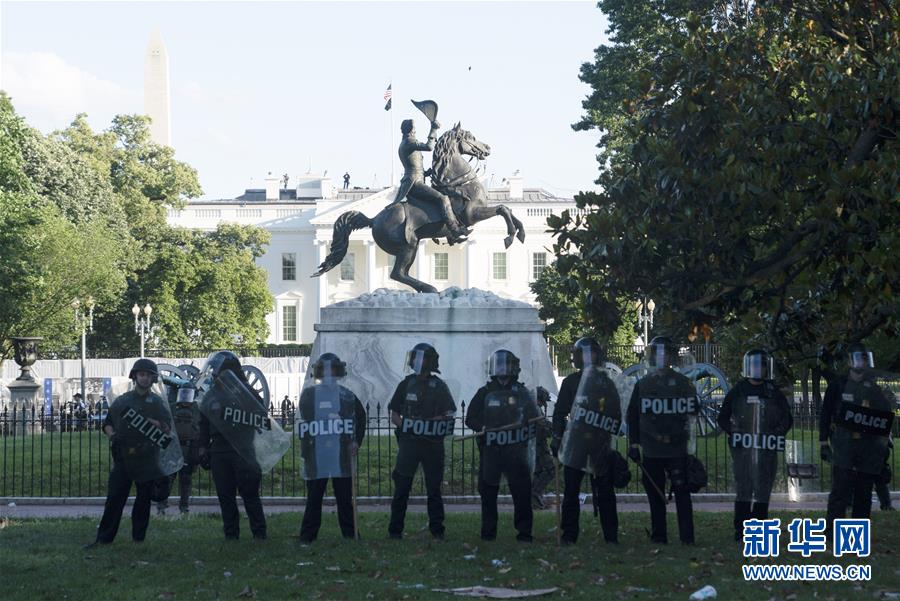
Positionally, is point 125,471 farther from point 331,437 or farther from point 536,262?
point 536,262

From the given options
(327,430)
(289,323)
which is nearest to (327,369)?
(327,430)

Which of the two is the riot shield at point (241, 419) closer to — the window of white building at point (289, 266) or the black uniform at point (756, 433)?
the black uniform at point (756, 433)

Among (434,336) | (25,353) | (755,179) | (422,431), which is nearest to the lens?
(755,179)

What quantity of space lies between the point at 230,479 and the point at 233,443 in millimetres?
296

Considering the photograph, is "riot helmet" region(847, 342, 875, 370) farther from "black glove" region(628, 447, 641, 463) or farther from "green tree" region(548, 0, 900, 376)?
"black glove" region(628, 447, 641, 463)

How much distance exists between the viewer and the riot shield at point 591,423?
11.2 m

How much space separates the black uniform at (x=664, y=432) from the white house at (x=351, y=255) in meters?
67.2

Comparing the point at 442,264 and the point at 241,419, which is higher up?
the point at 442,264

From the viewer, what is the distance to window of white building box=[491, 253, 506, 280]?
8194cm

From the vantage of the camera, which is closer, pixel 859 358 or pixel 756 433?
pixel 756 433

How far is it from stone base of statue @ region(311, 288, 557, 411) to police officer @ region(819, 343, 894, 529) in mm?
10173

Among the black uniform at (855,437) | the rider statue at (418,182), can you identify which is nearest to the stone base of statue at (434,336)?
the rider statue at (418,182)

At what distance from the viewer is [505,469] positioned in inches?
444

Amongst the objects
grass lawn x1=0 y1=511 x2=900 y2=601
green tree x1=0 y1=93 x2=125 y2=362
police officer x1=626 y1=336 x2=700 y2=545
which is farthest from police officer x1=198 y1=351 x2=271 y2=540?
green tree x1=0 y1=93 x2=125 y2=362
